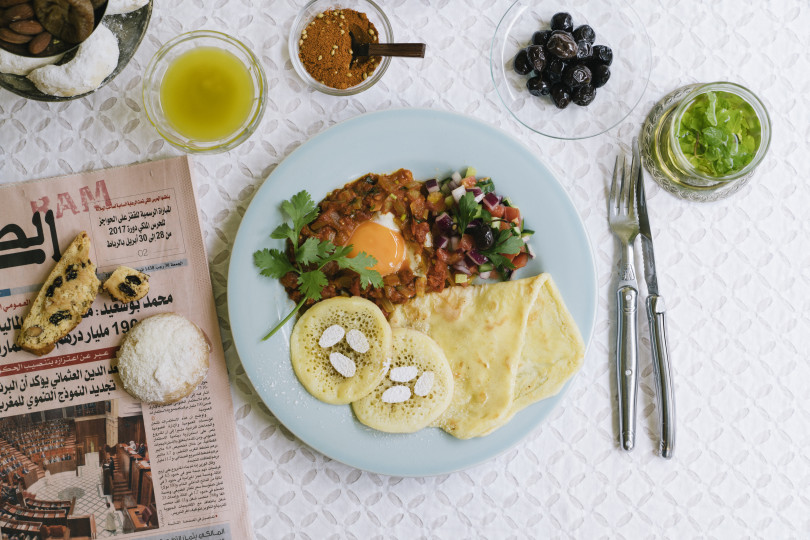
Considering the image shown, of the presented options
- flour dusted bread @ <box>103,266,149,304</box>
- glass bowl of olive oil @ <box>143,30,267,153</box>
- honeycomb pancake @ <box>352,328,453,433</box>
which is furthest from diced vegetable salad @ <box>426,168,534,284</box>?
flour dusted bread @ <box>103,266,149,304</box>

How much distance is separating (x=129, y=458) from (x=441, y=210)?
1.52m

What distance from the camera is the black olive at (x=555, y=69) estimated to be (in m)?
2.10

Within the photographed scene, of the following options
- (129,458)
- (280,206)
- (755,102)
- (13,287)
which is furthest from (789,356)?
(13,287)

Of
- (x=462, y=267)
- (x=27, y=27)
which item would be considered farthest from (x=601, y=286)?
(x=27, y=27)

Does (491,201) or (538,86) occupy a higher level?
(538,86)

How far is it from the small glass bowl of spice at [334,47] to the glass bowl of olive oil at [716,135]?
112cm

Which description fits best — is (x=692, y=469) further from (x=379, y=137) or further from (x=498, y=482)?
(x=379, y=137)

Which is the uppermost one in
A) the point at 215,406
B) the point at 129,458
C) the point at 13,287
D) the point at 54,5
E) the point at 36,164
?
the point at 54,5

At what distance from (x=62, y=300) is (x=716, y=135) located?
8.03ft

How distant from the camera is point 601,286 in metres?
2.22

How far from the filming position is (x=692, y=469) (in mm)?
2258

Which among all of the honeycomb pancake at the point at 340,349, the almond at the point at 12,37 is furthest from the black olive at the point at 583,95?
the almond at the point at 12,37

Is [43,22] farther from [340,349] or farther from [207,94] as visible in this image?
[340,349]

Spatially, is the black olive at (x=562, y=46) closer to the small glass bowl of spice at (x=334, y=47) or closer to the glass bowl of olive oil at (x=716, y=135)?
the glass bowl of olive oil at (x=716, y=135)
